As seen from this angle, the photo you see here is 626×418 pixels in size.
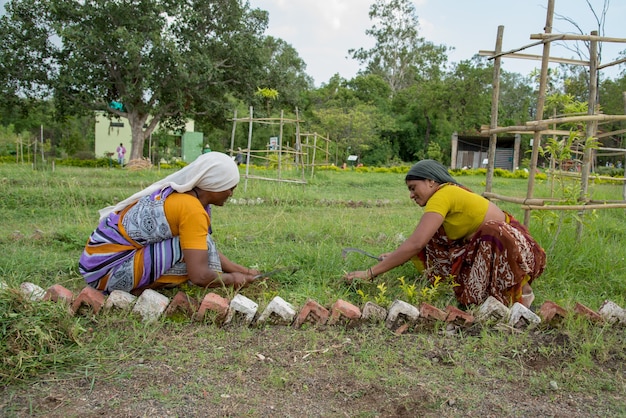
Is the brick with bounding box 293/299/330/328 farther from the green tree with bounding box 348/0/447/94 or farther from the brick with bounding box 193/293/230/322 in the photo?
the green tree with bounding box 348/0/447/94

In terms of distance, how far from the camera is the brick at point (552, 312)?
104 inches

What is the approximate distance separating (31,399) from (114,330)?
1.94 ft

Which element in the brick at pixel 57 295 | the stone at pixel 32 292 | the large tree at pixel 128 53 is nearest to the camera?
the stone at pixel 32 292

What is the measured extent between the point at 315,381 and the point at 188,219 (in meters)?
1.09

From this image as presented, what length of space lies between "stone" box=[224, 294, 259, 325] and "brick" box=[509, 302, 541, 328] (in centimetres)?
143

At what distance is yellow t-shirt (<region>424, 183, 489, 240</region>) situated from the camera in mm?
2818

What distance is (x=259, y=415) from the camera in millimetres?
1839

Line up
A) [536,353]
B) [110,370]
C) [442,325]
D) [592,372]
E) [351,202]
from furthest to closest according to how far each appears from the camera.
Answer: [351,202] → [442,325] → [536,353] → [592,372] → [110,370]

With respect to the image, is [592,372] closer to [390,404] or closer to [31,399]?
[390,404]

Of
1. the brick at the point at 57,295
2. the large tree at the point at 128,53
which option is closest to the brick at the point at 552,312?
the brick at the point at 57,295

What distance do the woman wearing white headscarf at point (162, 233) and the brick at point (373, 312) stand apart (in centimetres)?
88

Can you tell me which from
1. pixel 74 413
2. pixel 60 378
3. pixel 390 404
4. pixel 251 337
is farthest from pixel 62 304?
pixel 390 404

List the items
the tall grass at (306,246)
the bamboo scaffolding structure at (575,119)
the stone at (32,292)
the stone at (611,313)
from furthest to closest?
1. the bamboo scaffolding structure at (575,119)
2. the tall grass at (306,246)
3. the stone at (611,313)
4. the stone at (32,292)

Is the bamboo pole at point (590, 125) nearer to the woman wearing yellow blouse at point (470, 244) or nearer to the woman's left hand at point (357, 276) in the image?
the woman wearing yellow blouse at point (470, 244)
